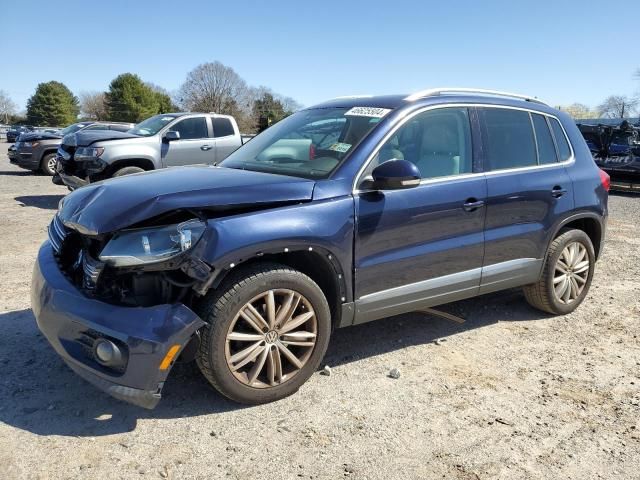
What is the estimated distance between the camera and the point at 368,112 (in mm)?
3783

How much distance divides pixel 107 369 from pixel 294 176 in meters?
1.57

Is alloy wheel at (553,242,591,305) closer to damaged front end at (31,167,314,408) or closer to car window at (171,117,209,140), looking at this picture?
damaged front end at (31,167,314,408)

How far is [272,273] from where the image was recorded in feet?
9.90

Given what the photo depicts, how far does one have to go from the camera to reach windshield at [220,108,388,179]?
3545 millimetres

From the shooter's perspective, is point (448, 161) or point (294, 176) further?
point (448, 161)

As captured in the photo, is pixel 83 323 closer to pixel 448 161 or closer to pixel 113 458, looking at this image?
pixel 113 458

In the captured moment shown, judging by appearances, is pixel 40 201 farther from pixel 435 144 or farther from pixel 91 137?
pixel 435 144

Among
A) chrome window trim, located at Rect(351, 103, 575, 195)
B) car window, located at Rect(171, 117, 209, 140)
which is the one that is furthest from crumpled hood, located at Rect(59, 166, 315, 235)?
car window, located at Rect(171, 117, 209, 140)

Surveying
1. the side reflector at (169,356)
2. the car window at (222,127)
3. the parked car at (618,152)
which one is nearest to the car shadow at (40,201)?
the car window at (222,127)

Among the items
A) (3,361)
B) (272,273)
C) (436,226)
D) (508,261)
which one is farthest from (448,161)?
(3,361)

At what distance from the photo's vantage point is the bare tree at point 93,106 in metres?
82.4

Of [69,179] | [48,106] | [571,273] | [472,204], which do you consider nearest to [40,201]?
[69,179]

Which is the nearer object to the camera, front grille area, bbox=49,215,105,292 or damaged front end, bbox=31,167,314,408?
damaged front end, bbox=31,167,314,408

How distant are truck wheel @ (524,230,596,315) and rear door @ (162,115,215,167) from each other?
7387 mm
